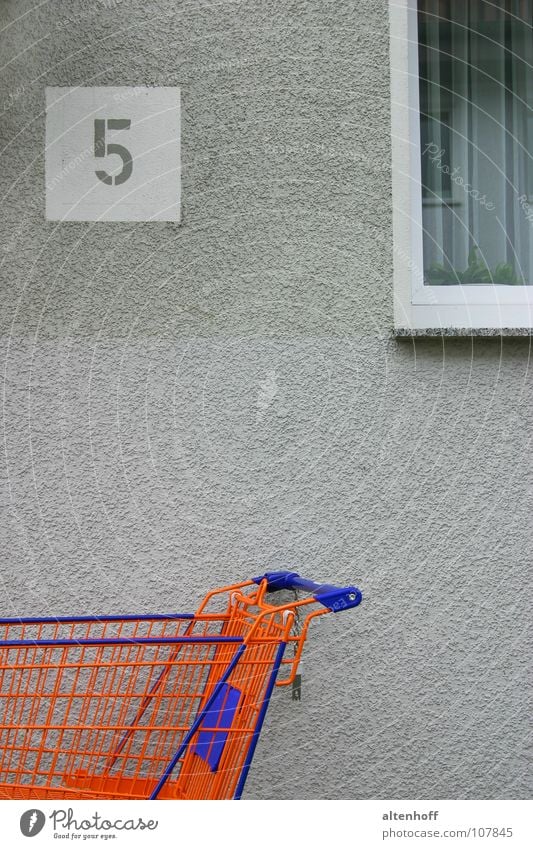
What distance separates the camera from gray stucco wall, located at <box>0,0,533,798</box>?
3.51 meters

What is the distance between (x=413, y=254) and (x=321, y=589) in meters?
1.53

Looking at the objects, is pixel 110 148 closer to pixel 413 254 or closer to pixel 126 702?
pixel 413 254

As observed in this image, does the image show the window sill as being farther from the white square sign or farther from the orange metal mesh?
the orange metal mesh

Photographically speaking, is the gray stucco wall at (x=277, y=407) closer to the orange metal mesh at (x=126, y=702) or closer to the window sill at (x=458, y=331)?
the window sill at (x=458, y=331)

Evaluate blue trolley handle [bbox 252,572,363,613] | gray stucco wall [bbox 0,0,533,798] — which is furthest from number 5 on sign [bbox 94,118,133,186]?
blue trolley handle [bbox 252,572,363,613]

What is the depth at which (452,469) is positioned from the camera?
3592 mm

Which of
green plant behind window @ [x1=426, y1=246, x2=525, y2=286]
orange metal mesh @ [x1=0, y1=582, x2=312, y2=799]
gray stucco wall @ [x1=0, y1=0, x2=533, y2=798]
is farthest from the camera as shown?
green plant behind window @ [x1=426, y1=246, x2=525, y2=286]

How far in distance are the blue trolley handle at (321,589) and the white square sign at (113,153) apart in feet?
4.52

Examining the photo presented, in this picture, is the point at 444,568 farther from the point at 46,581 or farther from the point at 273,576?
the point at 46,581

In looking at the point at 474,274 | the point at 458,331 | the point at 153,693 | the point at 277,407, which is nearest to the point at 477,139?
the point at 474,274

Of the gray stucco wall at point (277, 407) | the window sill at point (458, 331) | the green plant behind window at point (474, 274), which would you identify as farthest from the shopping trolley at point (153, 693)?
the green plant behind window at point (474, 274)

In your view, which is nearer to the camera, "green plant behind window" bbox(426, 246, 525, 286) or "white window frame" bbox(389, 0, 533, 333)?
"white window frame" bbox(389, 0, 533, 333)

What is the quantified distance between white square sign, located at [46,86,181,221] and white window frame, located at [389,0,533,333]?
0.83 m

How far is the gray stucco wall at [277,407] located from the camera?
138 inches
